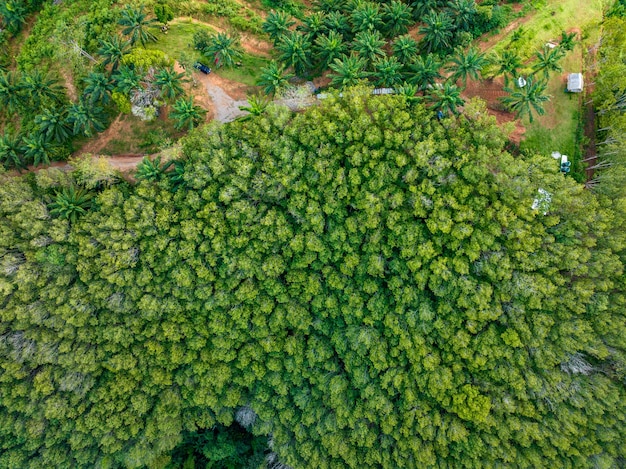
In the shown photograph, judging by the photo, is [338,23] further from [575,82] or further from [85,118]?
[85,118]

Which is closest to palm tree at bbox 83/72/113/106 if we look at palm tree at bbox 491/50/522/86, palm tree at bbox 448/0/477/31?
palm tree at bbox 448/0/477/31

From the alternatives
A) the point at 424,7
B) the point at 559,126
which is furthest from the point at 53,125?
the point at 559,126

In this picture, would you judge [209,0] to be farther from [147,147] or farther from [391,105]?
[391,105]

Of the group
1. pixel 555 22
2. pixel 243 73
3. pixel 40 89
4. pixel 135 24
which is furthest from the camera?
pixel 243 73

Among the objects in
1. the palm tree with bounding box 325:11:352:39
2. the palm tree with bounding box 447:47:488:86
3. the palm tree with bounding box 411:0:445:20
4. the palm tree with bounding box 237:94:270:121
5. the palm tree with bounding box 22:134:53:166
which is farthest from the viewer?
the palm tree with bounding box 411:0:445:20

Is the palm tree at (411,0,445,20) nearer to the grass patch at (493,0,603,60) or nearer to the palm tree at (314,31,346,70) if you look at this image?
the grass patch at (493,0,603,60)
